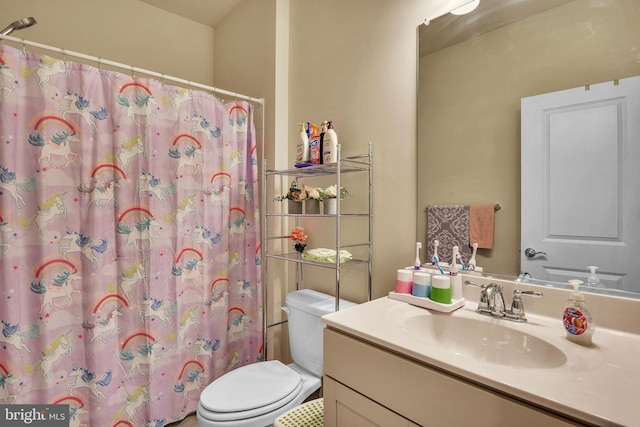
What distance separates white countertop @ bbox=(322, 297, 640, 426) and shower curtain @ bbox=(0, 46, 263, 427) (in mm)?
1144

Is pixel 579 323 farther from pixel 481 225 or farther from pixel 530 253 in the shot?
pixel 481 225

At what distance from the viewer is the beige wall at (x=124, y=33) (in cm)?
196

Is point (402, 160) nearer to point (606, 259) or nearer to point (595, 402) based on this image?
point (606, 259)

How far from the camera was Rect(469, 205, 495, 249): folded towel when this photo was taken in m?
1.20

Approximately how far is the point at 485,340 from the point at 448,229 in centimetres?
46

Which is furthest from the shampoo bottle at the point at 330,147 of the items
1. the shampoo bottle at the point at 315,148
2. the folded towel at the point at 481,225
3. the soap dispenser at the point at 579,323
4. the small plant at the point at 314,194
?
the soap dispenser at the point at 579,323

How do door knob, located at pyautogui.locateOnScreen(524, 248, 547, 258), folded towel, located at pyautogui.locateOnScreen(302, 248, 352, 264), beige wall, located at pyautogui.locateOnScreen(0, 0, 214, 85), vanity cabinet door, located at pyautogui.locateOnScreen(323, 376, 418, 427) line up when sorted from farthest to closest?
beige wall, located at pyautogui.locateOnScreen(0, 0, 214, 85) < folded towel, located at pyautogui.locateOnScreen(302, 248, 352, 264) < door knob, located at pyautogui.locateOnScreen(524, 248, 547, 258) < vanity cabinet door, located at pyautogui.locateOnScreen(323, 376, 418, 427)

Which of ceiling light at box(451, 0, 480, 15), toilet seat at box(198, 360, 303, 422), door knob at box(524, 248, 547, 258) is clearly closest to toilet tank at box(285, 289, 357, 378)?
toilet seat at box(198, 360, 303, 422)

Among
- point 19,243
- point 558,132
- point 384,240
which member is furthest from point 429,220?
point 19,243

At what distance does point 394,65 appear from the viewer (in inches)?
58.2

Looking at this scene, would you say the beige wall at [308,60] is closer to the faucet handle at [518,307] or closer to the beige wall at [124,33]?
the beige wall at [124,33]

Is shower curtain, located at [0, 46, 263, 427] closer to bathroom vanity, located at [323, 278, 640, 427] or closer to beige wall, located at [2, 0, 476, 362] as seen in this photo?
beige wall, located at [2, 0, 476, 362]

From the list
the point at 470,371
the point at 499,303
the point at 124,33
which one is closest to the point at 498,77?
the point at 499,303

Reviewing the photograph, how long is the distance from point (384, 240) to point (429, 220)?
0.85 ft
